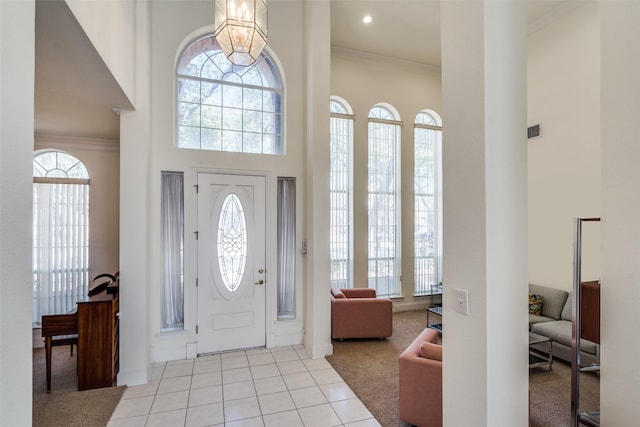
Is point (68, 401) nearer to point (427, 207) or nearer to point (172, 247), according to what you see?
point (172, 247)

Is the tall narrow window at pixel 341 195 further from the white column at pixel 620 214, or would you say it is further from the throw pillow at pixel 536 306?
the white column at pixel 620 214

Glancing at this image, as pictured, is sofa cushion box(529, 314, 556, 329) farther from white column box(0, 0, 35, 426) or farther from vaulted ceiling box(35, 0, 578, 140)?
white column box(0, 0, 35, 426)

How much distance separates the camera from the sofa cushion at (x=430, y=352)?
7.93 ft

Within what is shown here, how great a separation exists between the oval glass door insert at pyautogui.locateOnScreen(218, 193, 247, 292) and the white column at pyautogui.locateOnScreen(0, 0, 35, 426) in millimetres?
2778

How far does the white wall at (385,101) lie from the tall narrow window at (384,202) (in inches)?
5.4

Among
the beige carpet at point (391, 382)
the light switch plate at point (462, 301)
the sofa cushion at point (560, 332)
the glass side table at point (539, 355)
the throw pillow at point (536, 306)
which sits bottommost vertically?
the beige carpet at point (391, 382)

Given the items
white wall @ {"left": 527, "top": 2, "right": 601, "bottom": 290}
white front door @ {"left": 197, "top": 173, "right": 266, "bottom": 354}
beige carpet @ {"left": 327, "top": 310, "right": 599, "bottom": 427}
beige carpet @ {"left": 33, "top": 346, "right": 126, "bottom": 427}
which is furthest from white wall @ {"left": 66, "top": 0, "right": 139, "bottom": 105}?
white wall @ {"left": 527, "top": 2, "right": 601, "bottom": 290}

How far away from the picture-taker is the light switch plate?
169cm

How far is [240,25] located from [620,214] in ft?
9.10

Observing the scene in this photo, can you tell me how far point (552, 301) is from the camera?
4.18 m

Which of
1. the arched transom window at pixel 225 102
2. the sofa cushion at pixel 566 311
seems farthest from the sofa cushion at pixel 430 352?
the arched transom window at pixel 225 102

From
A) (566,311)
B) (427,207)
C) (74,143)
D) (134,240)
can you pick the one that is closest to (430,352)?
(566,311)

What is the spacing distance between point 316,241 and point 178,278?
1.80 meters

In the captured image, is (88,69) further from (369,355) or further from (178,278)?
(369,355)
